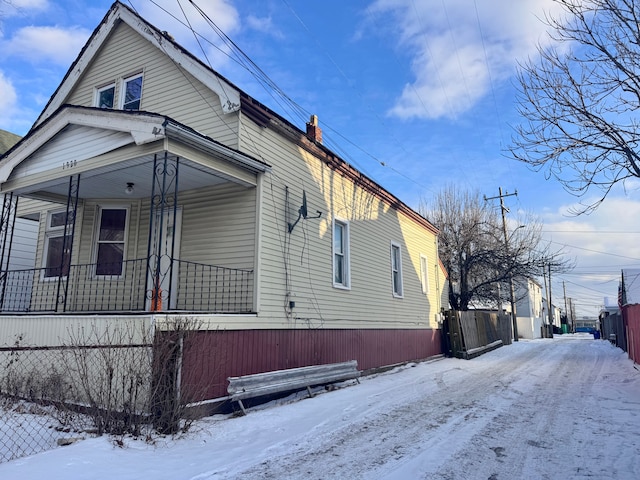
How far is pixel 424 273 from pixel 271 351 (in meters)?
10.8

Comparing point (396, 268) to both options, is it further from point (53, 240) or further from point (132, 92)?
point (53, 240)

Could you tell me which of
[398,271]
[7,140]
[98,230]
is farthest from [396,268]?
[7,140]

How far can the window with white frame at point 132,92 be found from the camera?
10.7 meters

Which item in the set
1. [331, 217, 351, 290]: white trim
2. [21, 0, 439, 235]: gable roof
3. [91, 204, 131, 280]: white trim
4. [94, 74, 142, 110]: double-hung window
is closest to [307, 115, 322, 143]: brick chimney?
[21, 0, 439, 235]: gable roof

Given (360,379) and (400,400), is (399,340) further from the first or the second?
(400,400)

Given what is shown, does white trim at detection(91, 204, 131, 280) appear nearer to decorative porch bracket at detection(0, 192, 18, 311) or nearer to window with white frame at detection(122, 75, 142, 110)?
decorative porch bracket at detection(0, 192, 18, 311)

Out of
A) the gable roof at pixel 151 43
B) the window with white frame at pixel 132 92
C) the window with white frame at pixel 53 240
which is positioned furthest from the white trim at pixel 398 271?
the window with white frame at pixel 53 240

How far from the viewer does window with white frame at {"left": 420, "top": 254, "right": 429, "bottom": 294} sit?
683 inches

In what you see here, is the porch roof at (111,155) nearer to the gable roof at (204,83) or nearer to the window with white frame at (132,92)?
the gable roof at (204,83)

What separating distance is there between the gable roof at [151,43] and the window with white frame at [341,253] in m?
4.32

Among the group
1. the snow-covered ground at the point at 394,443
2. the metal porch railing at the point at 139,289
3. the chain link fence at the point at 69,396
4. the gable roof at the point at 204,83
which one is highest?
the gable roof at the point at 204,83

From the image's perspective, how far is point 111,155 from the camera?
741 cm

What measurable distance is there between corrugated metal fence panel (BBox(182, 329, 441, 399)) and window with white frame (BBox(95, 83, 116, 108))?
24.9 feet

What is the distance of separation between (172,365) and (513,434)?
183 inches
